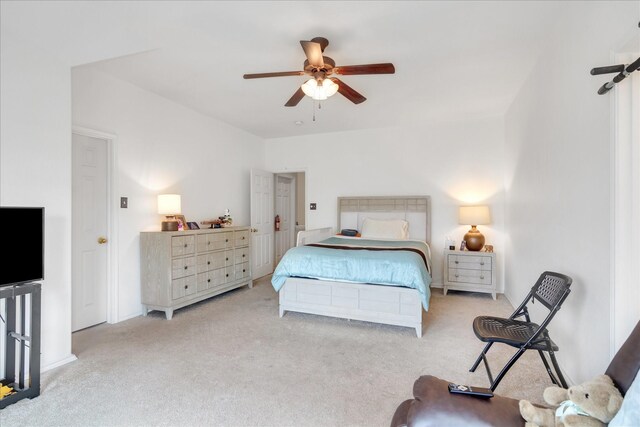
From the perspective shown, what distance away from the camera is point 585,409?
1.10 m

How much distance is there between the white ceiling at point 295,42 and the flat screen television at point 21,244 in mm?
1329

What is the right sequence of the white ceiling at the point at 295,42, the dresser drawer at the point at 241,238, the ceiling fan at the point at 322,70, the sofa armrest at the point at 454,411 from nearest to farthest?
1. the sofa armrest at the point at 454,411
2. the white ceiling at the point at 295,42
3. the ceiling fan at the point at 322,70
4. the dresser drawer at the point at 241,238

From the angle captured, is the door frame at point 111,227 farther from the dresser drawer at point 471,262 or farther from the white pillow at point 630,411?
the dresser drawer at point 471,262

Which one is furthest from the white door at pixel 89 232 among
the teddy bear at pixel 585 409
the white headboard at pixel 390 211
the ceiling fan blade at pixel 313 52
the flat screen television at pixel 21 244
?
the teddy bear at pixel 585 409

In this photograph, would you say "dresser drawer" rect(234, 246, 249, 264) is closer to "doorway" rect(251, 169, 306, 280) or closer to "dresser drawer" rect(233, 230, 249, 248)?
"dresser drawer" rect(233, 230, 249, 248)

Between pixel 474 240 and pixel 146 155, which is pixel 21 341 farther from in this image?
pixel 474 240

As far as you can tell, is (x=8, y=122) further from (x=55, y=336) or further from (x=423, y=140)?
(x=423, y=140)

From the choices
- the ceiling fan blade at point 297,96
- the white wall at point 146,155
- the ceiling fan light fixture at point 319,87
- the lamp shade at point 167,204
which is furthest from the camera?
the lamp shade at point 167,204

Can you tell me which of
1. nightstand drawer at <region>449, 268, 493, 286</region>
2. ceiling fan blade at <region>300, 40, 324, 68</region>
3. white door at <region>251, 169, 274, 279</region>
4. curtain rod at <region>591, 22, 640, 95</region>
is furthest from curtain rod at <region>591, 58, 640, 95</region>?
white door at <region>251, 169, 274, 279</region>

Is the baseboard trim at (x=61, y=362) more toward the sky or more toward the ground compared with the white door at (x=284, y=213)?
more toward the ground

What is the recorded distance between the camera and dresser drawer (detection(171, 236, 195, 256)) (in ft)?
11.7

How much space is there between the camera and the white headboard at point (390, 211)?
16.5 ft

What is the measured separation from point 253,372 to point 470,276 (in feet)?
11.2

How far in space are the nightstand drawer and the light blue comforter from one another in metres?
1.33
